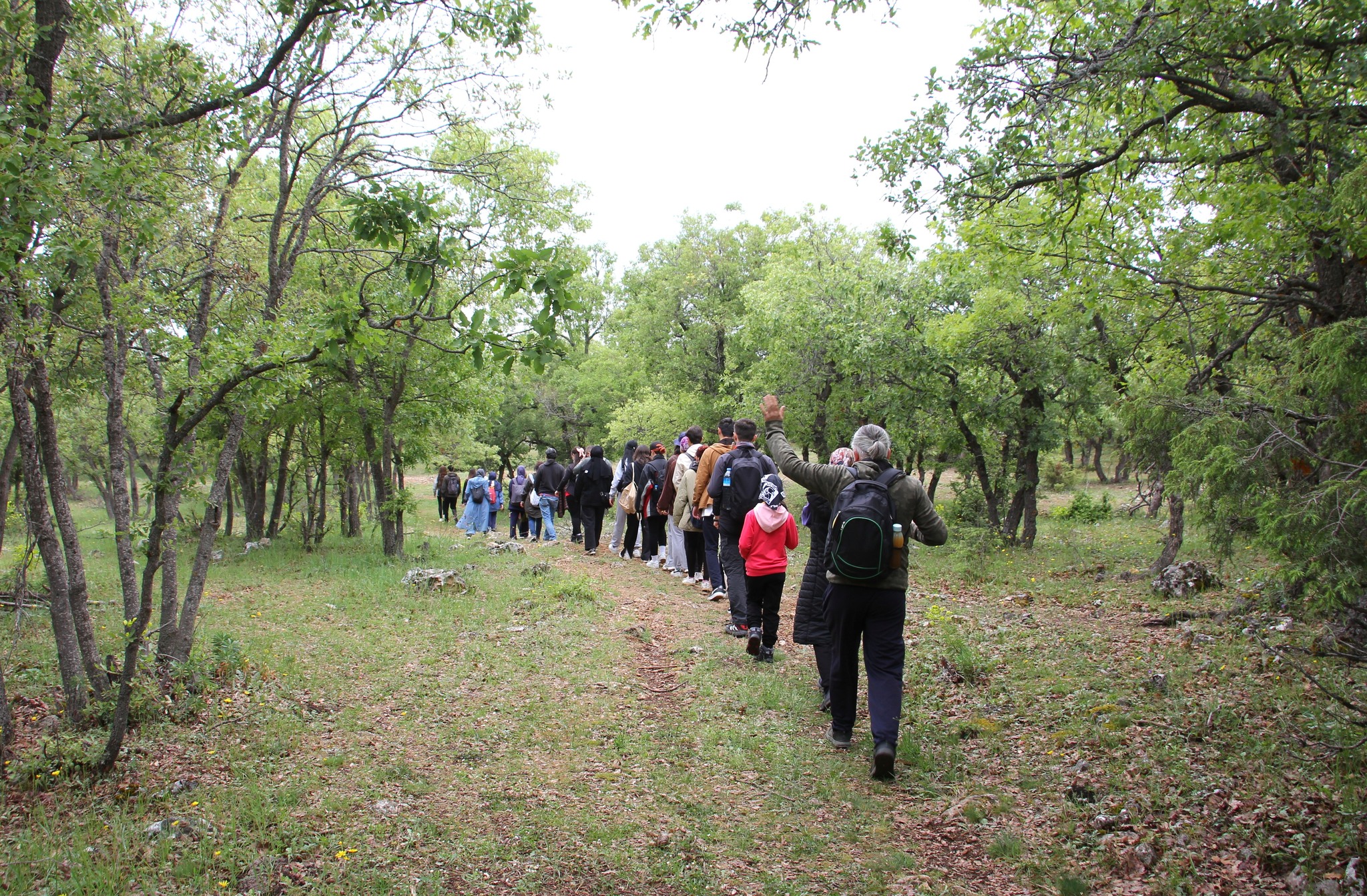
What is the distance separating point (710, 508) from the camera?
940 centimetres

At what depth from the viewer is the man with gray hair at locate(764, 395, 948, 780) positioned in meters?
4.98

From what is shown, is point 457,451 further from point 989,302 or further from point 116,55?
point 116,55

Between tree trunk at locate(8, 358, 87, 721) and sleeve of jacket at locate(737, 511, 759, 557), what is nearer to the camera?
tree trunk at locate(8, 358, 87, 721)

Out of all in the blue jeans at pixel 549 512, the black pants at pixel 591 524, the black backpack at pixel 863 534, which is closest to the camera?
the black backpack at pixel 863 534

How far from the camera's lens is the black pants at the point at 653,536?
519 inches

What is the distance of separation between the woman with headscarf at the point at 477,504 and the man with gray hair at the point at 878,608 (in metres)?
15.0

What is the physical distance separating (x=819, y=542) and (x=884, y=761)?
1.91m

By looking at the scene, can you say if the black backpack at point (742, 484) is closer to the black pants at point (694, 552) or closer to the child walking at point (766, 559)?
the child walking at point (766, 559)

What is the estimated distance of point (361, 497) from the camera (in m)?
25.6

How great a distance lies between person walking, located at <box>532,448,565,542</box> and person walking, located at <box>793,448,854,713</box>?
34.1ft

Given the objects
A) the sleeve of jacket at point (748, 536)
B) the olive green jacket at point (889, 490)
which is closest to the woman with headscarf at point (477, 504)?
the sleeve of jacket at point (748, 536)

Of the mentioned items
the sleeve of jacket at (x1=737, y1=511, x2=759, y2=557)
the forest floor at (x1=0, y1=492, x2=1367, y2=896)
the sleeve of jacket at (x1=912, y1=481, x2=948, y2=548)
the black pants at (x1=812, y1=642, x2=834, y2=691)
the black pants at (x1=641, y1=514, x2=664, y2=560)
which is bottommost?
the forest floor at (x1=0, y1=492, x2=1367, y2=896)

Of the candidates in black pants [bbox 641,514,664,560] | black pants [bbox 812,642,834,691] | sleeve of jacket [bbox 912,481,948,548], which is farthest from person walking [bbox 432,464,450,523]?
sleeve of jacket [bbox 912,481,948,548]

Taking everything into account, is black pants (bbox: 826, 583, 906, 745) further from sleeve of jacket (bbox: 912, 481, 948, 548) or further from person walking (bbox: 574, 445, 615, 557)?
person walking (bbox: 574, 445, 615, 557)
